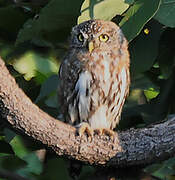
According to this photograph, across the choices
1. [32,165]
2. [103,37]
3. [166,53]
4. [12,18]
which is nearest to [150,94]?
[166,53]

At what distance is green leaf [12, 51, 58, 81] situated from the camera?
3107 mm

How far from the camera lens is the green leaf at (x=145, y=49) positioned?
10.0 feet

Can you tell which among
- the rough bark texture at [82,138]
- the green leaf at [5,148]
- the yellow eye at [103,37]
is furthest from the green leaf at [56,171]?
the yellow eye at [103,37]

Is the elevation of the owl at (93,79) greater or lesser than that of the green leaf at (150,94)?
greater

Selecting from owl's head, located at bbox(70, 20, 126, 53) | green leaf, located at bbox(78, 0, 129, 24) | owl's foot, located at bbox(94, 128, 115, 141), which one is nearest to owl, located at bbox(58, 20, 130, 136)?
owl's head, located at bbox(70, 20, 126, 53)

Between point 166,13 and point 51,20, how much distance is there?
0.60m

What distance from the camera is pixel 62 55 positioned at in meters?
3.47

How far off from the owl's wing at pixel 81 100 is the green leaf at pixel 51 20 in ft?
0.94

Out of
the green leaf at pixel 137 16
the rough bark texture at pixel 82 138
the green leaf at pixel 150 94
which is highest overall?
the green leaf at pixel 137 16

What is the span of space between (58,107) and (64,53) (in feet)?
1.10

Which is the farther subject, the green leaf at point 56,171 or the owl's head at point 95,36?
the owl's head at point 95,36

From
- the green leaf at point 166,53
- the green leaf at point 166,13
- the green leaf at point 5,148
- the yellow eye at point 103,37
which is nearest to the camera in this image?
the green leaf at point 166,13

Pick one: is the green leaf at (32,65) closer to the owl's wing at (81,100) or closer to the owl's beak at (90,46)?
the owl's wing at (81,100)

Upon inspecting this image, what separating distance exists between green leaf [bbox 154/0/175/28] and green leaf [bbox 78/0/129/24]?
0.18 meters
